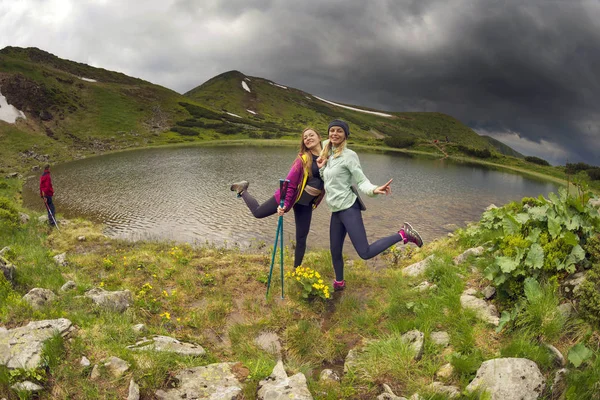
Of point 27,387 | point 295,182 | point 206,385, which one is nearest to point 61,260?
point 27,387

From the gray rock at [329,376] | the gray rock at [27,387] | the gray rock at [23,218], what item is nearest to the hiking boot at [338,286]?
the gray rock at [329,376]

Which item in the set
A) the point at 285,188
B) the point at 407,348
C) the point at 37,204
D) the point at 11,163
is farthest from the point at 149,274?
the point at 11,163

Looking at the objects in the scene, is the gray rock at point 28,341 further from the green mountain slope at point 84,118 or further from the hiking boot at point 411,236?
the green mountain slope at point 84,118

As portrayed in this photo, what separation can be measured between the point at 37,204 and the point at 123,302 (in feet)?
78.5

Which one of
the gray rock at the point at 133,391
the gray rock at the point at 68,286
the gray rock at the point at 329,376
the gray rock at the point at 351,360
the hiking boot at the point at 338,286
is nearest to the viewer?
the gray rock at the point at 133,391

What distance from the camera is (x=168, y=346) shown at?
198 inches

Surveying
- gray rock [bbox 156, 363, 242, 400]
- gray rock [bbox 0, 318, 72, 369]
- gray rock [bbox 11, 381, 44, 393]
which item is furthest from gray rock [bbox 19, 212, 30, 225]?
gray rock [bbox 156, 363, 242, 400]

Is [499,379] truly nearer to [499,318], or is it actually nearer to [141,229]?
[499,318]

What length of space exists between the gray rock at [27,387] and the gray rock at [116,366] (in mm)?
718

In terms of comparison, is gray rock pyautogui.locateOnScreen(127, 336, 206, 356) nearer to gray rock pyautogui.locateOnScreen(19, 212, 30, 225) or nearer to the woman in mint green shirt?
the woman in mint green shirt

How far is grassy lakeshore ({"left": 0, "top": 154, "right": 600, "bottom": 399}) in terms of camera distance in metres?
4.10

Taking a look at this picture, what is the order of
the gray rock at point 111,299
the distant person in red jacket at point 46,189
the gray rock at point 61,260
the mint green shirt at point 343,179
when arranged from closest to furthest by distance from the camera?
1. the gray rock at point 111,299
2. the mint green shirt at point 343,179
3. the gray rock at point 61,260
4. the distant person in red jacket at point 46,189

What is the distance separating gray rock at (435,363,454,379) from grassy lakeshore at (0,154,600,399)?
42 mm

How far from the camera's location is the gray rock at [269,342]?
5.87 meters
